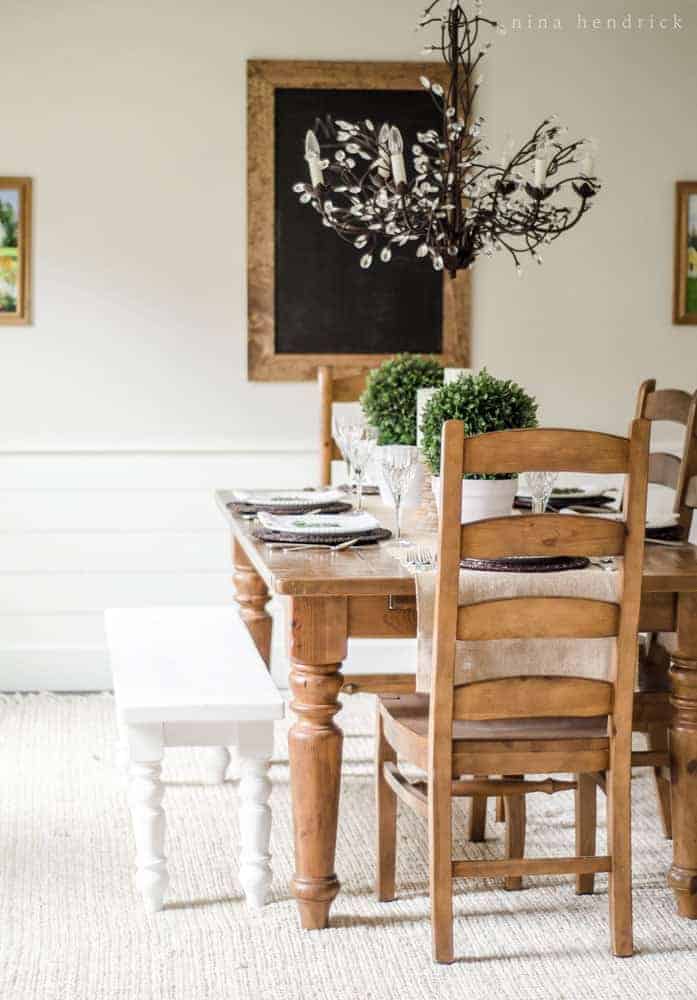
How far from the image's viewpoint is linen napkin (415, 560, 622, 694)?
2.50 m

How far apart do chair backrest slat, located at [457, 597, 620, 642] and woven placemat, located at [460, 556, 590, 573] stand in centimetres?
8

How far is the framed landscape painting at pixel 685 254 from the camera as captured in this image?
4.96 meters

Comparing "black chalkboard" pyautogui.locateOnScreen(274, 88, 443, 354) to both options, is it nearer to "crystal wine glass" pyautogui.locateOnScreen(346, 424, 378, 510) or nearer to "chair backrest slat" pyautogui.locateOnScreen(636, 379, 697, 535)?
Answer: "chair backrest slat" pyautogui.locateOnScreen(636, 379, 697, 535)

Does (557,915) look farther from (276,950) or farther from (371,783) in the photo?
(371,783)

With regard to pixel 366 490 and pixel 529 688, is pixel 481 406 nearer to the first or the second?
pixel 529 688

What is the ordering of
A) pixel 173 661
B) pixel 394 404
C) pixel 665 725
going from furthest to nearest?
pixel 394 404, pixel 173 661, pixel 665 725

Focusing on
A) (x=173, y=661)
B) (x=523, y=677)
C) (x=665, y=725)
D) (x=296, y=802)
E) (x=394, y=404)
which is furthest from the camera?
(x=394, y=404)

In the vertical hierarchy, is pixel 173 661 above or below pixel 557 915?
above

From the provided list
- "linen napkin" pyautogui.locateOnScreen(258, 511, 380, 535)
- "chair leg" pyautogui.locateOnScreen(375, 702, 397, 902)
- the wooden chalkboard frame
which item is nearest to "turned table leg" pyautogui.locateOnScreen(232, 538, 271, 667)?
"linen napkin" pyautogui.locateOnScreen(258, 511, 380, 535)

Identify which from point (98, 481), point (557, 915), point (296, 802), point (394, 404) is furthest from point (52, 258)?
point (557, 915)

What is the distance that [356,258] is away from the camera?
492 cm

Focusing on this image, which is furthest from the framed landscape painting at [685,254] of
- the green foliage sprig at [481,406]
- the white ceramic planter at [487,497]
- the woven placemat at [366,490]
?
the white ceramic planter at [487,497]

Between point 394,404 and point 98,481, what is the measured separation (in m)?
1.64

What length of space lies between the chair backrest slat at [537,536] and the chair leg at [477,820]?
1025 millimetres
